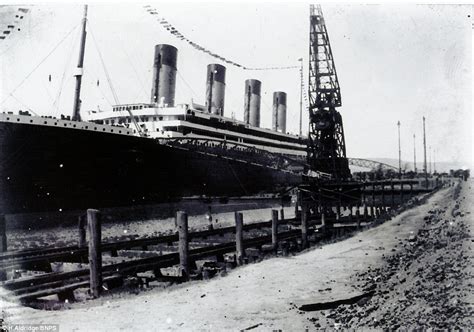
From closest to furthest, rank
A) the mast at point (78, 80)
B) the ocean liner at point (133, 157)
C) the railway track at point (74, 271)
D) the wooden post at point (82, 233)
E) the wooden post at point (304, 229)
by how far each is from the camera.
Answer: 1. the railway track at point (74, 271)
2. the wooden post at point (82, 233)
3. the wooden post at point (304, 229)
4. the ocean liner at point (133, 157)
5. the mast at point (78, 80)

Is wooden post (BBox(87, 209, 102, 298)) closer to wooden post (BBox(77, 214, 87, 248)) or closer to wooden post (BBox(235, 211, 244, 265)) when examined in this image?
wooden post (BBox(235, 211, 244, 265))

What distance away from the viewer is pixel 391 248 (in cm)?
921

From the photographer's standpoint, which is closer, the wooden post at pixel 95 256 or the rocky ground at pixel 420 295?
the rocky ground at pixel 420 295

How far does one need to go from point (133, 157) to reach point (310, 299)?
54.7ft

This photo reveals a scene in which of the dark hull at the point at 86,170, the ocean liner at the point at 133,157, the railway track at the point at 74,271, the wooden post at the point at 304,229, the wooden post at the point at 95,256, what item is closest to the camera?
the railway track at the point at 74,271

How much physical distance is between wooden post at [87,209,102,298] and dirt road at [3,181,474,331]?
352mm

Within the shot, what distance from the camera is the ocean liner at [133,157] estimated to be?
1689 cm

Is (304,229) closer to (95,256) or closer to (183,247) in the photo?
(183,247)

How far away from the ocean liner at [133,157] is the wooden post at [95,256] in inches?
213

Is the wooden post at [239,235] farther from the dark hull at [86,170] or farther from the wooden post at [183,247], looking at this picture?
the dark hull at [86,170]

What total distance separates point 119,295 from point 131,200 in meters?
14.0

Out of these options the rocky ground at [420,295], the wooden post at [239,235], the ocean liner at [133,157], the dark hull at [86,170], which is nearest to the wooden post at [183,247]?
the wooden post at [239,235]

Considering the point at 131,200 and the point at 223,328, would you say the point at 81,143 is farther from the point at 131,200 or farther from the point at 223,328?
the point at 223,328

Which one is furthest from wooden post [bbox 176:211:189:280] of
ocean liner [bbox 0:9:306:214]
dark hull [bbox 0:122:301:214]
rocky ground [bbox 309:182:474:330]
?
dark hull [bbox 0:122:301:214]
